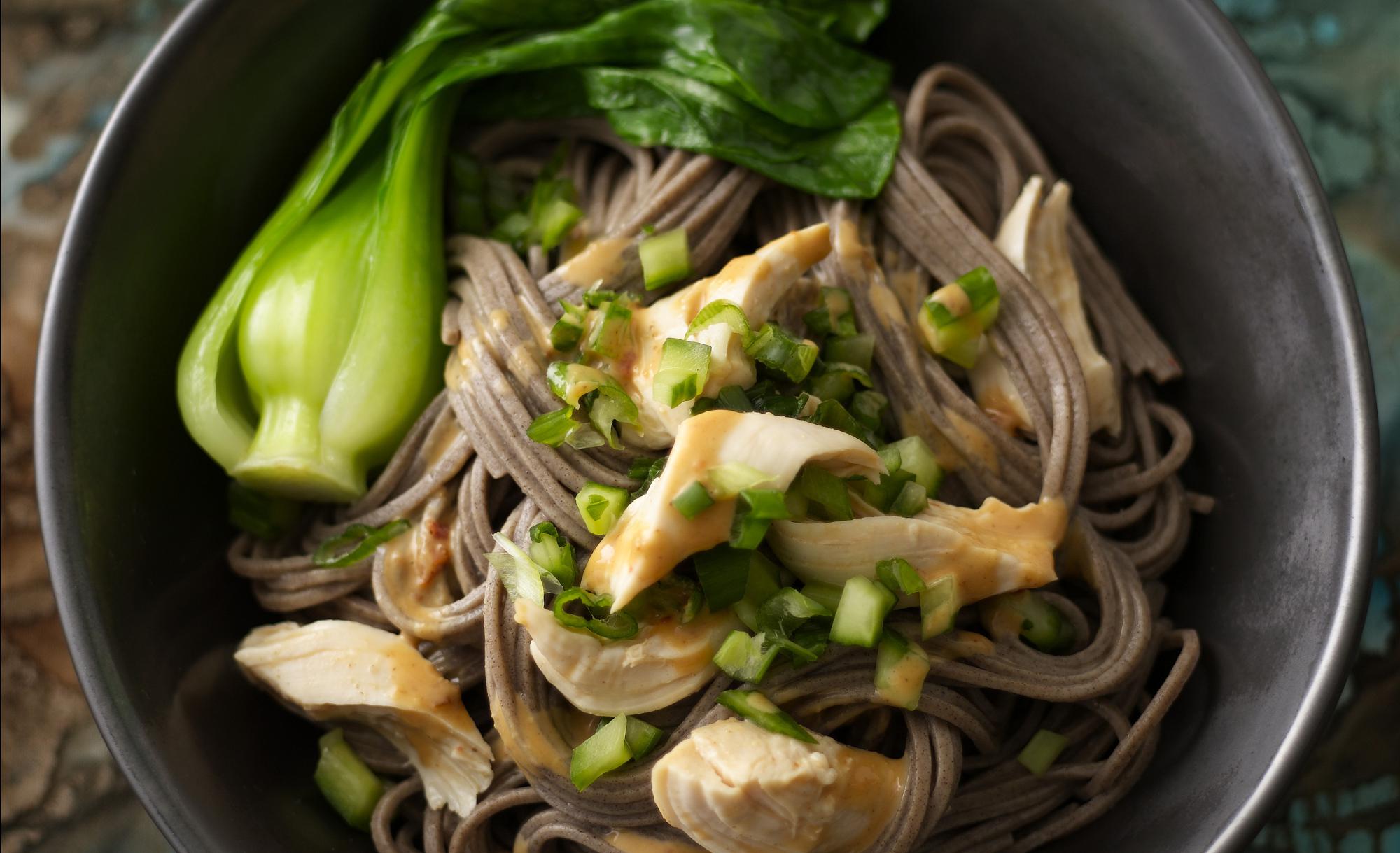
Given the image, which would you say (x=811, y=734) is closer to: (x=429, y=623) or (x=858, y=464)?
(x=858, y=464)

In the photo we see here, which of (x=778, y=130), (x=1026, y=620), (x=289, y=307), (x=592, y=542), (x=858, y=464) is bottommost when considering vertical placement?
A: (x=1026, y=620)

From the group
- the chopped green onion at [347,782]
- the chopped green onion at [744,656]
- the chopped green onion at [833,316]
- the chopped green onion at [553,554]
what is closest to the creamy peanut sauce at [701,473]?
the chopped green onion at [553,554]

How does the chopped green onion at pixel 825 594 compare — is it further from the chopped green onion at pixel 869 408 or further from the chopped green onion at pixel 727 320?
the chopped green onion at pixel 727 320

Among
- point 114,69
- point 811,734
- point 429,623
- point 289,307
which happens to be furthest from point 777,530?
point 114,69

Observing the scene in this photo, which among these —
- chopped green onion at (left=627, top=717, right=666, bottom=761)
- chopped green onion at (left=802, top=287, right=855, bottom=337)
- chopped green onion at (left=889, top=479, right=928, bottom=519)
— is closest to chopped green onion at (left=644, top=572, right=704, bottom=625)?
chopped green onion at (left=627, top=717, right=666, bottom=761)

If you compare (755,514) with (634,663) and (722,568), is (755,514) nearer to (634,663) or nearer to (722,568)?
(722,568)

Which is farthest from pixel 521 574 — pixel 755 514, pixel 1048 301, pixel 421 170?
pixel 1048 301
